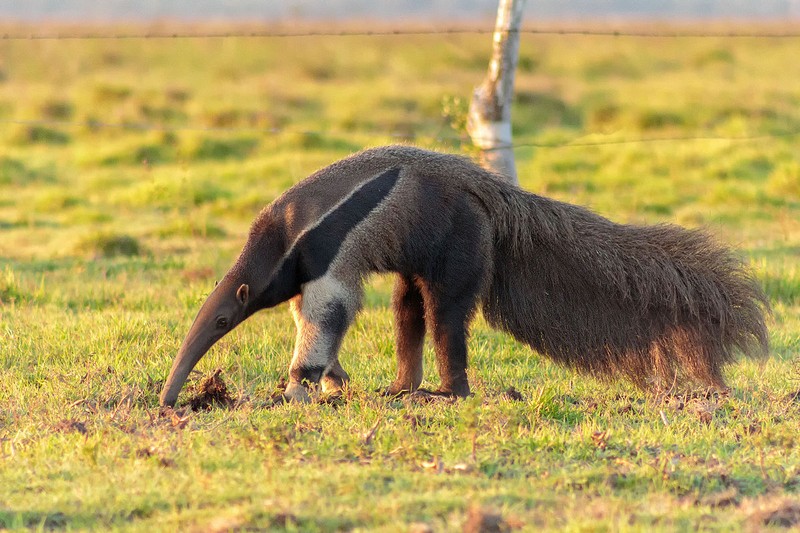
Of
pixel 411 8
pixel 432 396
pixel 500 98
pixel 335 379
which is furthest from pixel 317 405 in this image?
pixel 411 8

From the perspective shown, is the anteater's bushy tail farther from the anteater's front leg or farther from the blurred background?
the blurred background

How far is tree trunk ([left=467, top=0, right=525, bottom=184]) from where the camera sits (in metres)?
9.45

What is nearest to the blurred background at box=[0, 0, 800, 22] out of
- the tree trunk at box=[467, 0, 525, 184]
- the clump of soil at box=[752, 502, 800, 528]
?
the tree trunk at box=[467, 0, 525, 184]

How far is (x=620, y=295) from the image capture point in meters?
5.96

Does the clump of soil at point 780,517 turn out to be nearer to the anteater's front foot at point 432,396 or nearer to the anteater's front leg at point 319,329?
the anteater's front foot at point 432,396

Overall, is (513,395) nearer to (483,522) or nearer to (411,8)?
(483,522)

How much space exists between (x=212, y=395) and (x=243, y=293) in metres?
0.60

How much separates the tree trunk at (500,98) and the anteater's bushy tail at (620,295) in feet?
11.4

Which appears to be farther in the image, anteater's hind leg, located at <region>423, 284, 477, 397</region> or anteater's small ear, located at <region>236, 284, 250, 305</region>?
anteater's hind leg, located at <region>423, 284, 477, 397</region>

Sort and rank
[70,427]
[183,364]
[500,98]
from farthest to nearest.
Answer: [500,98], [183,364], [70,427]

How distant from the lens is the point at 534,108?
2306cm

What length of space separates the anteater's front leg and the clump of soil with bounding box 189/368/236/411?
0.34 m

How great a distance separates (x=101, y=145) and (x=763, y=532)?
16170mm

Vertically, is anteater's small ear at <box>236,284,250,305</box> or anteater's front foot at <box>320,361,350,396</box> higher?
anteater's small ear at <box>236,284,250,305</box>
